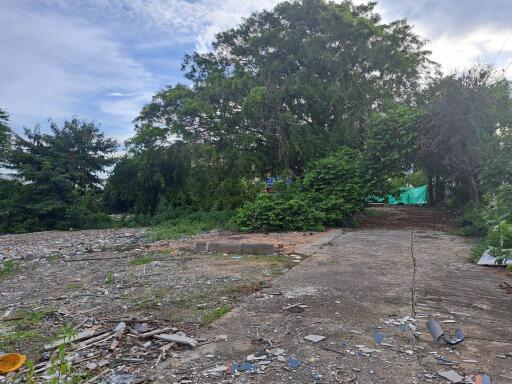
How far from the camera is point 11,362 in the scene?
106 inches

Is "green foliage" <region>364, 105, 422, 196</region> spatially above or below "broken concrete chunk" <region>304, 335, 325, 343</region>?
above

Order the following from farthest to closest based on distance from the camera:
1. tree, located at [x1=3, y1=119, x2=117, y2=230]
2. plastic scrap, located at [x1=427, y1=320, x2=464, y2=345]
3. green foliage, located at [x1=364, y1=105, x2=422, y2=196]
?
tree, located at [x1=3, y1=119, x2=117, y2=230], green foliage, located at [x1=364, y1=105, x2=422, y2=196], plastic scrap, located at [x1=427, y1=320, x2=464, y2=345]

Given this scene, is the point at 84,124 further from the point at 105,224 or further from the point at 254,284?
the point at 254,284

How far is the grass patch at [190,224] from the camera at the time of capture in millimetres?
10969

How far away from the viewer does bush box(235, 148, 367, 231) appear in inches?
411

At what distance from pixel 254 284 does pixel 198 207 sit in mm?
11579

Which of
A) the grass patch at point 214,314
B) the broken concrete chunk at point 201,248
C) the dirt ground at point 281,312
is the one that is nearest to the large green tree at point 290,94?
the broken concrete chunk at point 201,248

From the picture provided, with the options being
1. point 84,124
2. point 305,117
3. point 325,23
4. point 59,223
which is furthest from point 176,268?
point 84,124

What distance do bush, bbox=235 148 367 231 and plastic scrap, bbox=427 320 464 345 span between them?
23.6ft

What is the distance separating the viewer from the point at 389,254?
658 centimetres

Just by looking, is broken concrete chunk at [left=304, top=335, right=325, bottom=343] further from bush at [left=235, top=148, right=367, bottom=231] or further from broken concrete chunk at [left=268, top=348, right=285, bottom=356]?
bush at [left=235, top=148, right=367, bottom=231]

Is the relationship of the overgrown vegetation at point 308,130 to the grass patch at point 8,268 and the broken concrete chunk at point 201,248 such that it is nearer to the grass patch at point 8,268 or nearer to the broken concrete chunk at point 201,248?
the broken concrete chunk at point 201,248

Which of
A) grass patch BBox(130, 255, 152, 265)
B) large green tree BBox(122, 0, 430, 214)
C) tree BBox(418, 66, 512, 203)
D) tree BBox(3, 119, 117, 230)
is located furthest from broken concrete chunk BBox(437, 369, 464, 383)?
tree BBox(3, 119, 117, 230)

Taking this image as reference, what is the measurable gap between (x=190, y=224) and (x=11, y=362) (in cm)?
1034
